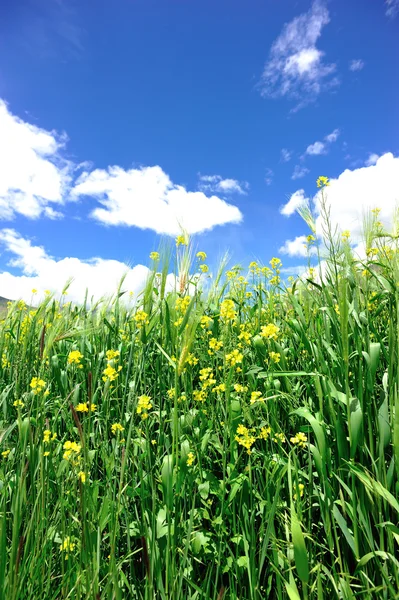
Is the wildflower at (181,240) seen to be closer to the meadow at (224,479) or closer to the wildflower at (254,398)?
the meadow at (224,479)

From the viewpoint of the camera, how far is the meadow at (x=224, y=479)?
1.20m

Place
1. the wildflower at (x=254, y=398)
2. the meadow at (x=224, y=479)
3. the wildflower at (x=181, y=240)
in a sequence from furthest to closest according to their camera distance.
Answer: the wildflower at (x=181, y=240), the wildflower at (x=254, y=398), the meadow at (x=224, y=479)

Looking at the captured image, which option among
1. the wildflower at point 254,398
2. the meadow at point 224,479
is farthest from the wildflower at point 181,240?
the wildflower at point 254,398

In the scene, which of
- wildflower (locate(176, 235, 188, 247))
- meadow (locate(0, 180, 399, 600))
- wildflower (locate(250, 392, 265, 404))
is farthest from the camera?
wildflower (locate(176, 235, 188, 247))

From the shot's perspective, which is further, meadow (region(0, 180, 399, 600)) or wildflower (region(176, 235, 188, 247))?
wildflower (region(176, 235, 188, 247))

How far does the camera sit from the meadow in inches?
47.1

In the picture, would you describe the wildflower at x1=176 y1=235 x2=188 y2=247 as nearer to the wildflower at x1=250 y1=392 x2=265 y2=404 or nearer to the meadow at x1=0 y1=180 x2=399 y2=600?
the meadow at x1=0 y1=180 x2=399 y2=600

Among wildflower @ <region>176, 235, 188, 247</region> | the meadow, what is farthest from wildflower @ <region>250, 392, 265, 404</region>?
wildflower @ <region>176, 235, 188, 247</region>

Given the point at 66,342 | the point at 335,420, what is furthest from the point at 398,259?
the point at 66,342

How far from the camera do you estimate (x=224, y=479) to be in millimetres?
1276

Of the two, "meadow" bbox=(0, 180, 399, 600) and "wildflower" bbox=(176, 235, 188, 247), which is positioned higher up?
"wildflower" bbox=(176, 235, 188, 247)

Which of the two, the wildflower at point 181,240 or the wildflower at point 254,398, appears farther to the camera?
the wildflower at point 181,240

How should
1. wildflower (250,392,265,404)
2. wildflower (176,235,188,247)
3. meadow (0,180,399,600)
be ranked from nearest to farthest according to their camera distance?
meadow (0,180,399,600), wildflower (250,392,265,404), wildflower (176,235,188,247)

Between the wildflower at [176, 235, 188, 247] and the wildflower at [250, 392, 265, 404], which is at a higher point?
the wildflower at [176, 235, 188, 247]
